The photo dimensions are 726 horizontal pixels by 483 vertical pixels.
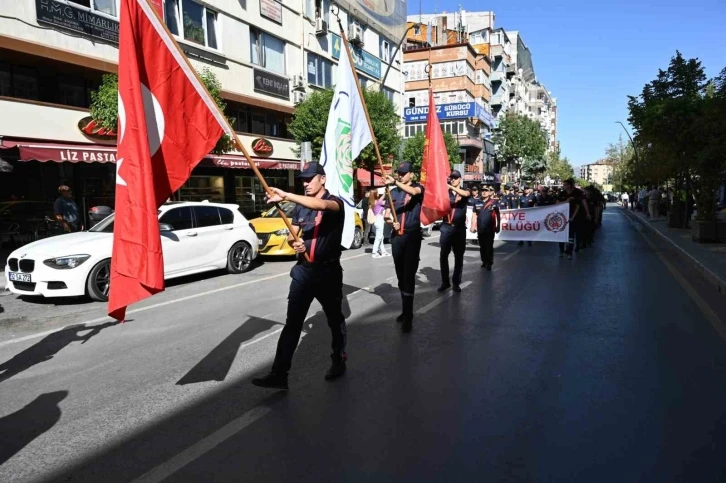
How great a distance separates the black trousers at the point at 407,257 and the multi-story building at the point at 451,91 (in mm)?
44512

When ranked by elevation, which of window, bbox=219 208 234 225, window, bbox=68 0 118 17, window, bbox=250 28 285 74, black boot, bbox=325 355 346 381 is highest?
window, bbox=250 28 285 74

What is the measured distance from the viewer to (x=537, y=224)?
1413 centimetres

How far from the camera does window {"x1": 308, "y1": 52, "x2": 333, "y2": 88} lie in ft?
88.0

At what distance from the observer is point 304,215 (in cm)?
429

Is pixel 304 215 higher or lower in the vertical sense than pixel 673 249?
higher

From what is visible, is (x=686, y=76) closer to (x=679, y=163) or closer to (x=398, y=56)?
(x=679, y=163)

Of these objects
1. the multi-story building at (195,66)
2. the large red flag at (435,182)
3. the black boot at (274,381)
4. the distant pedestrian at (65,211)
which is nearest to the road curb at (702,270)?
the large red flag at (435,182)

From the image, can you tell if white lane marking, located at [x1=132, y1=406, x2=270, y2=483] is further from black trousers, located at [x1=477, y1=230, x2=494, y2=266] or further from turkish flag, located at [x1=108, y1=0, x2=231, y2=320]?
black trousers, located at [x1=477, y1=230, x2=494, y2=266]

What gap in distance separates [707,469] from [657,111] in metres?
17.0

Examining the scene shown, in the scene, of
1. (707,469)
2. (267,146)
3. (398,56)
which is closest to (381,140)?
(267,146)

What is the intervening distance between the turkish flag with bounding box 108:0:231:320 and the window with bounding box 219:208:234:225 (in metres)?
6.89

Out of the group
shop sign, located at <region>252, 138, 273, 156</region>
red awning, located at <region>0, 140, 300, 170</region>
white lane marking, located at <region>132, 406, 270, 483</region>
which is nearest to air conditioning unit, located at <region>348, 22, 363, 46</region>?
shop sign, located at <region>252, 138, 273, 156</region>

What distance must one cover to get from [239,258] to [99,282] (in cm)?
331

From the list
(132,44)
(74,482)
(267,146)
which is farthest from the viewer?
(267,146)
